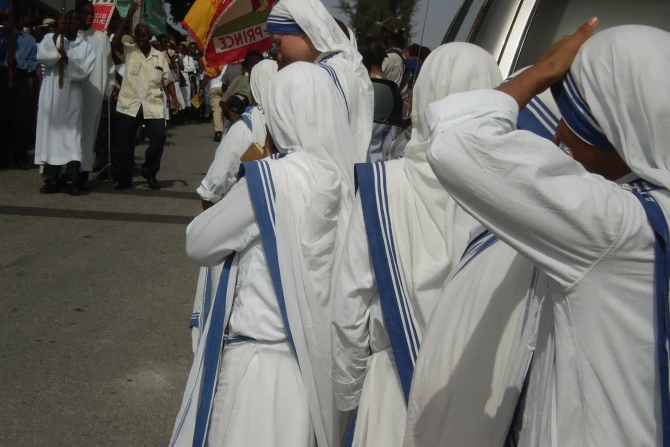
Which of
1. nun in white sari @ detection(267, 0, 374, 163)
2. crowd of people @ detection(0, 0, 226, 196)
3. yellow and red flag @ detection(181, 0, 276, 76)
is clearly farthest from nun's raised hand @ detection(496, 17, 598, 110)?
crowd of people @ detection(0, 0, 226, 196)

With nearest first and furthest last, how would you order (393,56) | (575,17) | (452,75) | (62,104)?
1. (452,75)
2. (575,17)
3. (393,56)
4. (62,104)

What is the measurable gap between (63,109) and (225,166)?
6.88 meters

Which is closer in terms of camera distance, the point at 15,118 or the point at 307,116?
the point at 307,116

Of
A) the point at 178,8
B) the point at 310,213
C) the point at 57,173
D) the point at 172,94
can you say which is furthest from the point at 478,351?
the point at 178,8

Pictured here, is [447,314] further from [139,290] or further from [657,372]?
[139,290]

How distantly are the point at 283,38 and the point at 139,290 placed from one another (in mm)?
2951

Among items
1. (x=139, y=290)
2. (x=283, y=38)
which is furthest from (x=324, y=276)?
(x=139, y=290)

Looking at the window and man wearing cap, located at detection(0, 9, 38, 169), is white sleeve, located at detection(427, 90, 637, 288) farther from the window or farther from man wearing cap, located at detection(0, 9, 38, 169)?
man wearing cap, located at detection(0, 9, 38, 169)

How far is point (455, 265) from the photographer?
92.8 inches

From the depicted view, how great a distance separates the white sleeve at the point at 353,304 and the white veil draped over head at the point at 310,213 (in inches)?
10.6

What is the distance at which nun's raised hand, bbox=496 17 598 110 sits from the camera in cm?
167

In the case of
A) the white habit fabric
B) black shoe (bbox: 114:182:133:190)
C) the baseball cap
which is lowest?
black shoe (bbox: 114:182:133:190)

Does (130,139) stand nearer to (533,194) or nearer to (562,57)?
(562,57)

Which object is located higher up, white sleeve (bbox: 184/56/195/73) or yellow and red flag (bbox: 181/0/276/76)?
yellow and red flag (bbox: 181/0/276/76)
